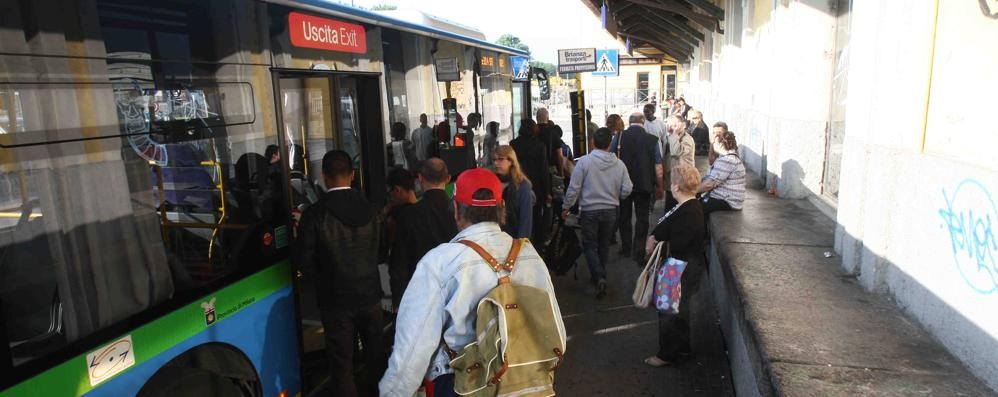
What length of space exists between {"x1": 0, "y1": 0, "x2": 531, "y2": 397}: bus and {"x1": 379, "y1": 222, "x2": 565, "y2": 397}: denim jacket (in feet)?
4.18

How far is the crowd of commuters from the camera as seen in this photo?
2.72 meters

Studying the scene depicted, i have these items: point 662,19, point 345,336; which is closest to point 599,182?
point 345,336

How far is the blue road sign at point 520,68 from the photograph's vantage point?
36.8ft

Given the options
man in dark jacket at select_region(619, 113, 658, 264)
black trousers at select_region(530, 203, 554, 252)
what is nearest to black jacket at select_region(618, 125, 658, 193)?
man in dark jacket at select_region(619, 113, 658, 264)

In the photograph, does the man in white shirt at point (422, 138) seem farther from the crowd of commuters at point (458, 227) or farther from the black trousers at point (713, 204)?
the black trousers at point (713, 204)

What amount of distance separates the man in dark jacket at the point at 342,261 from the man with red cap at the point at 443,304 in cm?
150

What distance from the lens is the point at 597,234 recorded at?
737 centimetres

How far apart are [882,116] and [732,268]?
153 centimetres

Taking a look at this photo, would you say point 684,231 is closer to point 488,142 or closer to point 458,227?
point 458,227

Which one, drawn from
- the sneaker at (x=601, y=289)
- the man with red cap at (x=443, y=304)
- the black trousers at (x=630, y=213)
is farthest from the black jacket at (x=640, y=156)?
the man with red cap at (x=443, y=304)

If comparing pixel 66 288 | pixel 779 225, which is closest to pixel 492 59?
pixel 779 225

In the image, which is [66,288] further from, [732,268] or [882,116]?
[882,116]

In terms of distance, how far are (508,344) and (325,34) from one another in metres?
2.99

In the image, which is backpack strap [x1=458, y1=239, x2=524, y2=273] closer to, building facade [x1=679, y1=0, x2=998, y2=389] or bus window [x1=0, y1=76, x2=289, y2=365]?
bus window [x1=0, y1=76, x2=289, y2=365]
